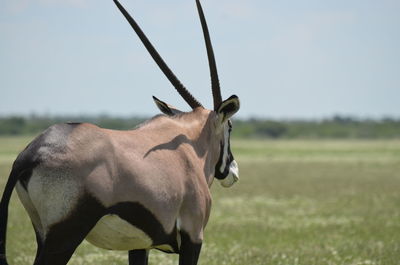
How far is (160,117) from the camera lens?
8.09 metres

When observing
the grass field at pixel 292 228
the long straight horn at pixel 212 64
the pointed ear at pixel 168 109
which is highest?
the long straight horn at pixel 212 64

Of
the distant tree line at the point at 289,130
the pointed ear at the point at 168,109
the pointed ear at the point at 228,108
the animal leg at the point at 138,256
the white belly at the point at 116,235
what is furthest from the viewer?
the distant tree line at the point at 289,130

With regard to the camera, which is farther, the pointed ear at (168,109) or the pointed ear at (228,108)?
the pointed ear at (168,109)

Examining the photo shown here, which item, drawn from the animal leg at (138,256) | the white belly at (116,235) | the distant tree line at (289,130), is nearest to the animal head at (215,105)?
the animal leg at (138,256)

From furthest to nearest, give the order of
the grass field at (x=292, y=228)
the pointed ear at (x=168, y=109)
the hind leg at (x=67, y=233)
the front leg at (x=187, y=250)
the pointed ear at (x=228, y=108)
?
1. the grass field at (x=292, y=228)
2. the pointed ear at (x=168, y=109)
3. the pointed ear at (x=228, y=108)
4. the front leg at (x=187, y=250)
5. the hind leg at (x=67, y=233)

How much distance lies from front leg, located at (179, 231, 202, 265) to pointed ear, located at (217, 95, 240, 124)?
1591 mm

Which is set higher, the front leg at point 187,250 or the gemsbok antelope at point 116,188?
the gemsbok antelope at point 116,188

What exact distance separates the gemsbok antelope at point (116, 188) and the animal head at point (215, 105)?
21 mm

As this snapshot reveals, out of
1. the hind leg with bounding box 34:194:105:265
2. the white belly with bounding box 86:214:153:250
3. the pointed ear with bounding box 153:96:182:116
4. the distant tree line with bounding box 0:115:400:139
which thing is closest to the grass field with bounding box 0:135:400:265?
the pointed ear with bounding box 153:96:182:116

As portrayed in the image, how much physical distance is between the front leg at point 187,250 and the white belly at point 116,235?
1.61 ft

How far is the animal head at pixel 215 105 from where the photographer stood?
7.97 metres

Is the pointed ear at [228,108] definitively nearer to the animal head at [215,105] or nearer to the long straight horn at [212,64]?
the animal head at [215,105]

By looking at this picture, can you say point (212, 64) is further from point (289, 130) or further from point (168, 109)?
point (289, 130)

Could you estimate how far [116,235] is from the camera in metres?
6.52
